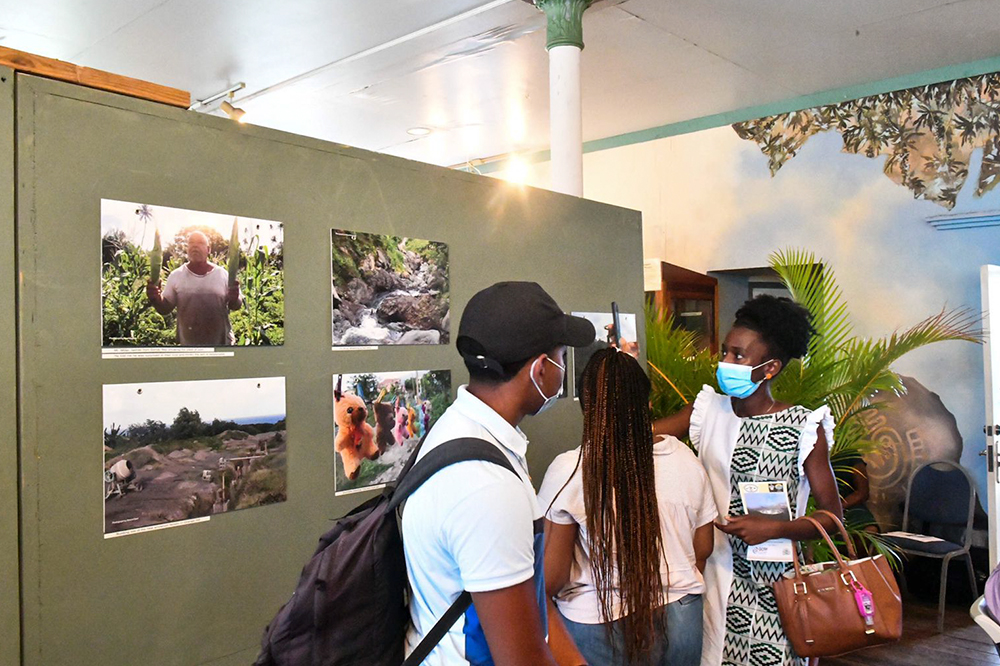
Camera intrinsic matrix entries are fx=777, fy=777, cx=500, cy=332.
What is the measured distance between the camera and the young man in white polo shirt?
1186 mm

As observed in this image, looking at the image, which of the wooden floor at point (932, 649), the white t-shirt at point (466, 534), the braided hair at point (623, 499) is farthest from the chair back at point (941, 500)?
the white t-shirt at point (466, 534)

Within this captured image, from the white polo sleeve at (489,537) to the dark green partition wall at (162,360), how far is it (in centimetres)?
100

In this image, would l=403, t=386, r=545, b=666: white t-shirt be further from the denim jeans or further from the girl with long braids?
the denim jeans

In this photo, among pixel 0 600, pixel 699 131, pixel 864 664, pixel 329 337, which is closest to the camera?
pixel 0 600

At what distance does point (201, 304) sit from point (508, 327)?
37.6 inches

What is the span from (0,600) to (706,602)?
6.30 feet

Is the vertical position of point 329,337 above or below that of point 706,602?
above

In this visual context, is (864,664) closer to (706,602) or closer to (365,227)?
(706,602)

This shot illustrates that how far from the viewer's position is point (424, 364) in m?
2.54

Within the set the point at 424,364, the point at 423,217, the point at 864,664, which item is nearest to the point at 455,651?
the point at 424,364

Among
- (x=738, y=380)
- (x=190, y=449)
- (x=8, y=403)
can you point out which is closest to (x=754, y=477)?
(x=738, y=380)

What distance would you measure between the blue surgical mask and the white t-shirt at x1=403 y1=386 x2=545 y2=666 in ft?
4.64

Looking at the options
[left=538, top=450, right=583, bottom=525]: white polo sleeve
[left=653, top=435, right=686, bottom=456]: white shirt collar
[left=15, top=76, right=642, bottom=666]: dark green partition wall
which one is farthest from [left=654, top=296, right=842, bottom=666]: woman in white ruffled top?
[left=15, top=76, right=642, bottom=666]: dark green partition wall

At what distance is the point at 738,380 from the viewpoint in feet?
8.41
